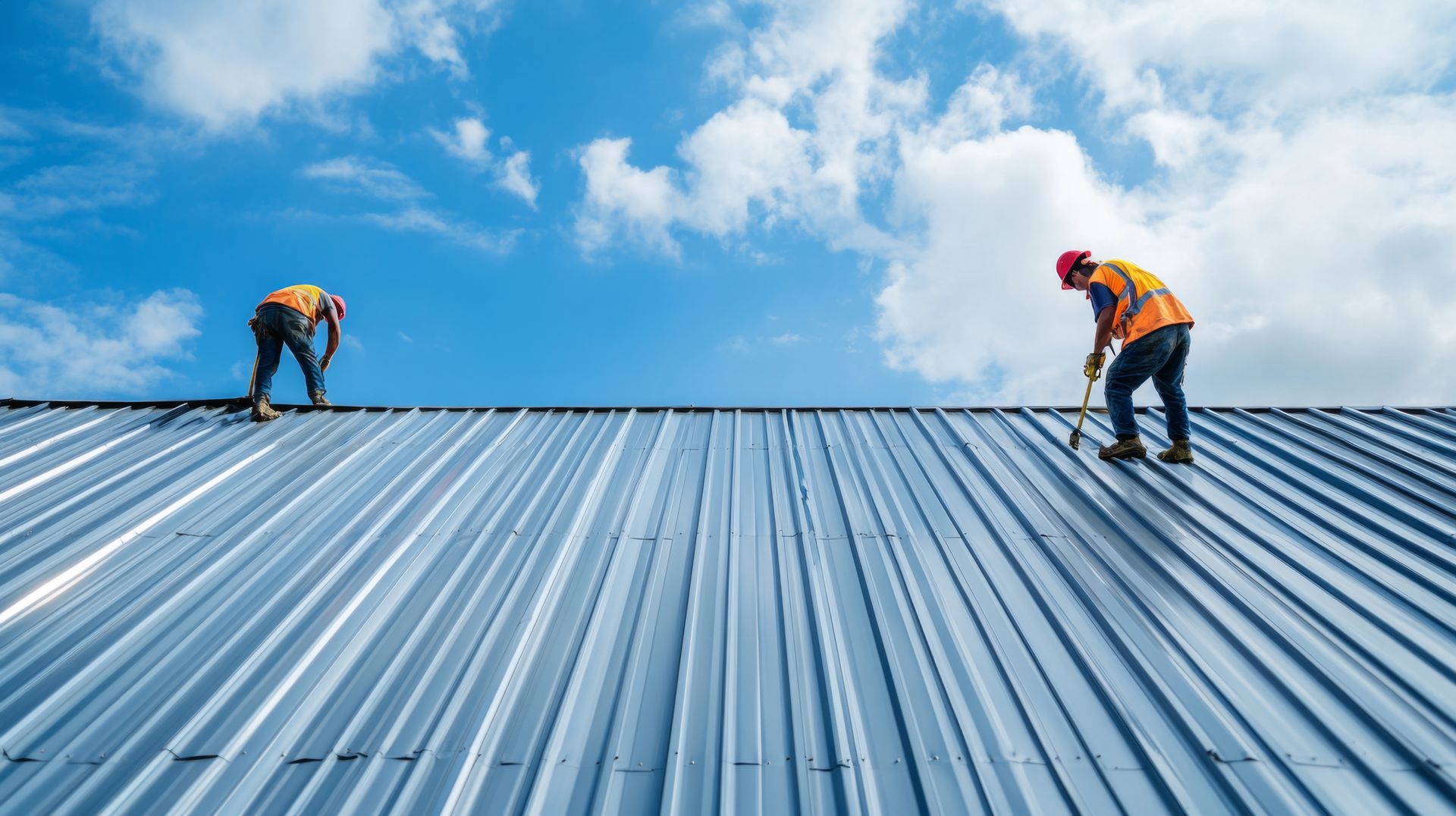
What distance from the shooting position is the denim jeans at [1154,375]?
17.7 feet

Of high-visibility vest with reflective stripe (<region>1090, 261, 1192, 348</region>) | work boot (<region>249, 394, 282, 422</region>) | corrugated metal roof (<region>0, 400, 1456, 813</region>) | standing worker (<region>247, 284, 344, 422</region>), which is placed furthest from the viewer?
standing worker (<region>247, 284, 344, 422</region>)

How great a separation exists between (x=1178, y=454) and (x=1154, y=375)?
0.62m

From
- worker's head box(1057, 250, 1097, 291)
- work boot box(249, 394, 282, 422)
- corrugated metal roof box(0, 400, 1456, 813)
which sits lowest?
corrugated metal roof box(0, 400, 1456, 813)

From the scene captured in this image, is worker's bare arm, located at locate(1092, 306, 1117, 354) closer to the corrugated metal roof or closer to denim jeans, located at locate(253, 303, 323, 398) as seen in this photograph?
the corrugated metal roof

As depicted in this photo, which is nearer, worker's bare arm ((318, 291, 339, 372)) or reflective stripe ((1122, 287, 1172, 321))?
reflective stripe ((1122, 287, 1172, 321))

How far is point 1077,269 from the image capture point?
5.97 metres

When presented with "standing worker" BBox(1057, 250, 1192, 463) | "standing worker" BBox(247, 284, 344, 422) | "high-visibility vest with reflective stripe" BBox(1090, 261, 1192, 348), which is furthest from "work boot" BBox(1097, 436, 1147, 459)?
"standing worker" BBox(247, 284, 344, 422)

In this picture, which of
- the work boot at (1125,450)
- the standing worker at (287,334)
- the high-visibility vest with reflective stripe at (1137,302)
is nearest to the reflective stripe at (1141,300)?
the high-visibility vest with reflective stripe at (1137,302)

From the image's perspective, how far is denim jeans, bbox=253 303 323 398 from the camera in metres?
7.36

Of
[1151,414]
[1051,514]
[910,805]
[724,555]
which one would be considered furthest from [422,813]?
[1151,414]

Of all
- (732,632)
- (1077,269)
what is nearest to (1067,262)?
(1077,269)

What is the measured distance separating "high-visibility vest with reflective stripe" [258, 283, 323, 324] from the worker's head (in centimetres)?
741

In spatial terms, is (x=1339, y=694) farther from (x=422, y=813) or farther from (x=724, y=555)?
(x=422, y=813)

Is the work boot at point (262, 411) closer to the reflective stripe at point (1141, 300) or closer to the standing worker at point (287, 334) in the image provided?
the standing worker at point (287, 334)
